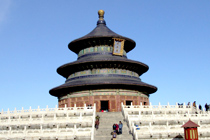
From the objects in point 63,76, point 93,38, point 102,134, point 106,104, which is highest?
point 93,38

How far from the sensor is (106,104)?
133 feet

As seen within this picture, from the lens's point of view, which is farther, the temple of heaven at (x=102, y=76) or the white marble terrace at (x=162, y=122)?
the temple of heaven at (x=102, y=76)

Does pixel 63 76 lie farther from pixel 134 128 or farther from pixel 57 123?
pixel 134 128

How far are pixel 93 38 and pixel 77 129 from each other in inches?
912

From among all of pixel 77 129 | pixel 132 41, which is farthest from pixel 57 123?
pixel 132 41

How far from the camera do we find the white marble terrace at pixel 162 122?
22.5 meters

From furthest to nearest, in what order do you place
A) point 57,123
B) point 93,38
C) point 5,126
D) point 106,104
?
point 93,38 → point 106,104 → point 5,126 → point 57,123

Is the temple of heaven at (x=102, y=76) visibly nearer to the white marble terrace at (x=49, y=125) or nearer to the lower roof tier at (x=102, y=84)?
the lower roof tier at (x=102, y=84)

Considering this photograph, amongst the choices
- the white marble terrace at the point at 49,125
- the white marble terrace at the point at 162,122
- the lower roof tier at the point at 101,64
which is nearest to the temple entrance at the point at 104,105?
the lower roof tier at the point at 101,64

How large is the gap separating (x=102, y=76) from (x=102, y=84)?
2573mm

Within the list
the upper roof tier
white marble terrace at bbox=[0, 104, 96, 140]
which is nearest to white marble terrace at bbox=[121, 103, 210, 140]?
white marble terrace at bbox=[0, 104, 96, 140]

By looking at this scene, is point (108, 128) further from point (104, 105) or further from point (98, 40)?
point (98, 40)

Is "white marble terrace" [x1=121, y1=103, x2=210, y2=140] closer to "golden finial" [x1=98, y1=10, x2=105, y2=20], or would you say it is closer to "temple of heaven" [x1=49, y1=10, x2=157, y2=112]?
"temple of heaven" [x1=49, y1=10, x2=157, y2=112]

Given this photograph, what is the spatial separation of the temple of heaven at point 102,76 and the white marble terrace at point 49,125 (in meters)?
11.0
